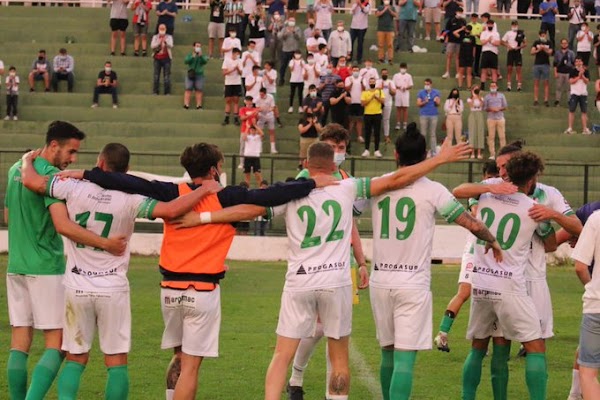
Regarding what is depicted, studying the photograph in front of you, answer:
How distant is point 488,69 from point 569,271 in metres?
11.3

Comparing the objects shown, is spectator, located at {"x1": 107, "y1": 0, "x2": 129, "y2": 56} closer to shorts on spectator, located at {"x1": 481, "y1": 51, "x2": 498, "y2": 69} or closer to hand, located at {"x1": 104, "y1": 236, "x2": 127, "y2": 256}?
shorts on spectator, located at {"x1": 481, "y1": 51, "x2": 498, "y2": 69}

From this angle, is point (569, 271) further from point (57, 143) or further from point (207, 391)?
point (57, 143)

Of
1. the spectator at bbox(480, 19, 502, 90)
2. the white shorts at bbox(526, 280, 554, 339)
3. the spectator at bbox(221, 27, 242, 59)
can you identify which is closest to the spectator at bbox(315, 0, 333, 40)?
the spectator at bbox(221, 27, 242, 59)

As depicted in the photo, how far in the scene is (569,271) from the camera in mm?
27781

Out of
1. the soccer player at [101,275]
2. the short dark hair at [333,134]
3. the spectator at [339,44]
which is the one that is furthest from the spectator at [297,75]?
the soccer player at [101,275]

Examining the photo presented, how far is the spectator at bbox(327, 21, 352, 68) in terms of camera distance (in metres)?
37.3

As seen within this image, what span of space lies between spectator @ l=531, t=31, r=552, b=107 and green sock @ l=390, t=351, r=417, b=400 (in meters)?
27.0

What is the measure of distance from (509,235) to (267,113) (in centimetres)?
2295

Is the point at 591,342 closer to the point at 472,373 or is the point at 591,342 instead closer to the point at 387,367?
the point at 472,373

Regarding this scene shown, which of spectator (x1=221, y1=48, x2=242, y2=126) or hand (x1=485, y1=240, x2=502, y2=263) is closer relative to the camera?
hand (x1=485, y1=240, x2=502, y2=263)

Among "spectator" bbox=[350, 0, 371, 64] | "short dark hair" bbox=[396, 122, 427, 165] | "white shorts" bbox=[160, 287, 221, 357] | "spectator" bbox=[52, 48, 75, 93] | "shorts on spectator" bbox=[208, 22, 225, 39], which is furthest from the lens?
"shorts on spectator" bbox=[208, 22, 225, 39]

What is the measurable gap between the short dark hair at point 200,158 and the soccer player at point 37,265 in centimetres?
104

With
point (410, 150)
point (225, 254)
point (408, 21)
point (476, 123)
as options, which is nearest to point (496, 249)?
point (410, 150)

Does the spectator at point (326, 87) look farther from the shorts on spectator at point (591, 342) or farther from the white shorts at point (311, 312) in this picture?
the shorts on spectator at point (591, 342)
